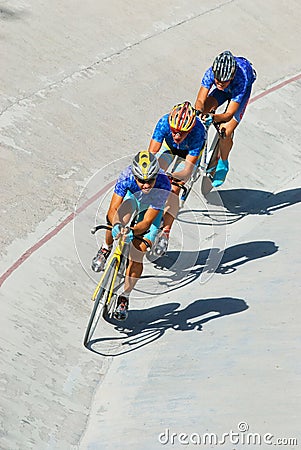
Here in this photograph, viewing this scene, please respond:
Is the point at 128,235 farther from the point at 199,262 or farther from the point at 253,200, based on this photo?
the point at 253,200

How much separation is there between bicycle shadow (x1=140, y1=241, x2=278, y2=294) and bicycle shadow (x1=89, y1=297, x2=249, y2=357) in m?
0.38

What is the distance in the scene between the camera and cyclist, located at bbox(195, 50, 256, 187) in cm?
870

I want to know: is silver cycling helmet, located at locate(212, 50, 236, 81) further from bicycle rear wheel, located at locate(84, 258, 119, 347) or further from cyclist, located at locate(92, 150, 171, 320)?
bicycle rear wheel, located at locate(84, 258, 119, 347)

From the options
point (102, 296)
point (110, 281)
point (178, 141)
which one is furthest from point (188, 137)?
point (102, 296)

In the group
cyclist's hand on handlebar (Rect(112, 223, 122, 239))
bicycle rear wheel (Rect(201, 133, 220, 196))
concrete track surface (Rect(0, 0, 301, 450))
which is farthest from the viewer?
bicycle rear wheel (Rect(201, 133, 220, 196))

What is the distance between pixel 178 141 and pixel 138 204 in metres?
0.99

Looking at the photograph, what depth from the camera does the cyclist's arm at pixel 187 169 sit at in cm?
797

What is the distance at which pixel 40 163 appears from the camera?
377 inches

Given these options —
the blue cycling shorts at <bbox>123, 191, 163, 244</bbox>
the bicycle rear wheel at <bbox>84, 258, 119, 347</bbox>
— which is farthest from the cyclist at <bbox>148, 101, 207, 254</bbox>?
the bicycle rear wheel at <bbox>84, 258, 119, 347</bbox>

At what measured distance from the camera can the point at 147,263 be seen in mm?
8586

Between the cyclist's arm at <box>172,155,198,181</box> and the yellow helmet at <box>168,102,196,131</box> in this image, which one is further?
the cyclist's arm at <box>172,155,198,181</box>

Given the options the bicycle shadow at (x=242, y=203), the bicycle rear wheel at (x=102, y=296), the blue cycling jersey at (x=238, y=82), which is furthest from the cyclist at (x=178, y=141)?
the bicycle shadow at (x=242, y=203)

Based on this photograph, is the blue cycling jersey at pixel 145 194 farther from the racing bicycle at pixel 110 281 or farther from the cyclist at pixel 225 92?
the cyclist at pixel 225 92

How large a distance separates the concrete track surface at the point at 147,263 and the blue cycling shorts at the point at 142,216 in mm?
895
